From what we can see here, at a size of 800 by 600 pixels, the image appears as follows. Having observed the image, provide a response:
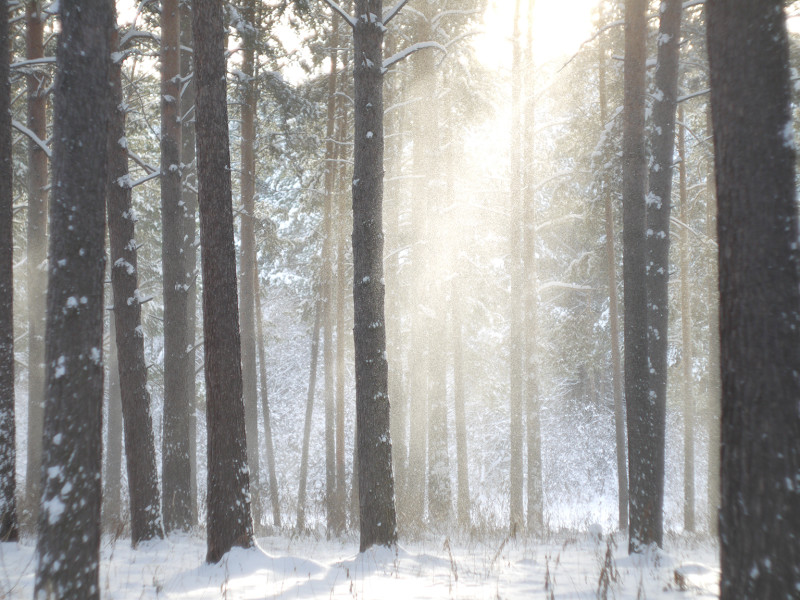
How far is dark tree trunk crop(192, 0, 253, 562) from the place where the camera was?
20.0 feet

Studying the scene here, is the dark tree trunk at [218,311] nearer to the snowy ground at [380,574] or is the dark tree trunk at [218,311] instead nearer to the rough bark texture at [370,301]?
the snowy ground at [380,574]

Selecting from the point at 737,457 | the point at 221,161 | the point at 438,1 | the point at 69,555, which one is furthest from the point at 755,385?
the point at 438,1

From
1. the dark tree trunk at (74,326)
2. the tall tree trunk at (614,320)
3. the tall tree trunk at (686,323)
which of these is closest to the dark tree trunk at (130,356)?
the dark tree trunk at (74,326)

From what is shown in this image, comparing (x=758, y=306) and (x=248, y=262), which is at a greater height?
(x=248, y=262)

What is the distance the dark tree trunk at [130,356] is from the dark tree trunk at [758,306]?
6.91m

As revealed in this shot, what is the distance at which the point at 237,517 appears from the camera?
6125 millimetres

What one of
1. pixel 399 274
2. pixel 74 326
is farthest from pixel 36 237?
pixel 74 326

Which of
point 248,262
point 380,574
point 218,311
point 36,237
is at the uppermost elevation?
point 36,237

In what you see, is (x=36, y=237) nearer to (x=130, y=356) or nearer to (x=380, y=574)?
(x=130, y=356)

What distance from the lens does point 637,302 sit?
24.0 feet

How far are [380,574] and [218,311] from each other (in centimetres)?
324

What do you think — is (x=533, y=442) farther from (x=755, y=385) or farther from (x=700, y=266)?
(x=755, y=385)

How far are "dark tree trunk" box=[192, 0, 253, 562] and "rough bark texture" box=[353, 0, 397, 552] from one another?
1418 millimetres

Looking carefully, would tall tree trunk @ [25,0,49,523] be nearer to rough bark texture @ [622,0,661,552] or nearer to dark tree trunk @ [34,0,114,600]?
dark tree trunk @ [34,0,114,600]
